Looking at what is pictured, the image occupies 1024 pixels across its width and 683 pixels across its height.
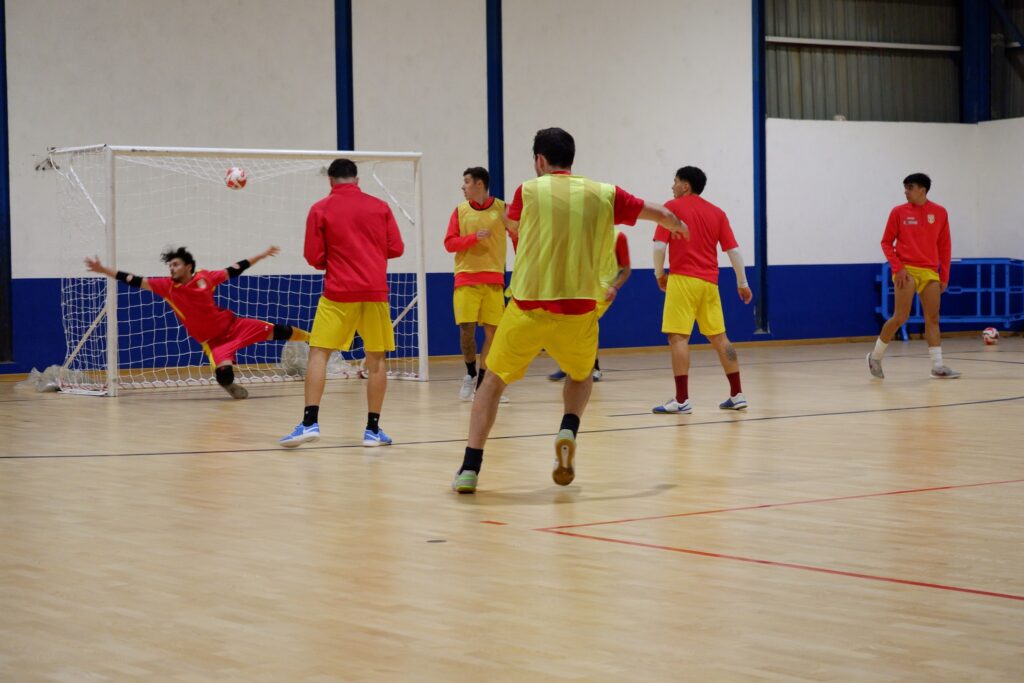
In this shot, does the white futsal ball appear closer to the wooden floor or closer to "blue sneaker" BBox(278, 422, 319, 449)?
the wooden floor

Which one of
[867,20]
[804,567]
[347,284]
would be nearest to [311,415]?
[347,284]

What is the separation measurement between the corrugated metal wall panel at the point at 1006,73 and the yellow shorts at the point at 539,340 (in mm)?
17081

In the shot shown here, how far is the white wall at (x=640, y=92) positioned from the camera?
61.5ft

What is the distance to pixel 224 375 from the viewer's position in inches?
506

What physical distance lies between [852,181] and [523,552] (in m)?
16.8

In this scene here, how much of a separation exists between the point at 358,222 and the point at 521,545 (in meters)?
3.72

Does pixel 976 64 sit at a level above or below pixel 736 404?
above

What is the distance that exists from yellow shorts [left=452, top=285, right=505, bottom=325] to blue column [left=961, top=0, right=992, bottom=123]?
514 inches

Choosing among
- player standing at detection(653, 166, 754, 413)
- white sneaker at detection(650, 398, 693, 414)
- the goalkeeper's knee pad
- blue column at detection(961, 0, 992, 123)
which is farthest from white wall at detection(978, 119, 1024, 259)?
the goalkeeper's knee pad

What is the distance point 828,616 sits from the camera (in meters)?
4.45

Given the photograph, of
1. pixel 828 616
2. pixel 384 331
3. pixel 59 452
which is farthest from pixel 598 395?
pixel 828 616

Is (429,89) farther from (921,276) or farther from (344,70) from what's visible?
(921,276)

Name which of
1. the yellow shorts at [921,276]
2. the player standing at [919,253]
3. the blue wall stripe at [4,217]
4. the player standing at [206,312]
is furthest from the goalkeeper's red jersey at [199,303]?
the yellow shorts at [921,276]

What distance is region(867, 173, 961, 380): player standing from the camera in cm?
1355
